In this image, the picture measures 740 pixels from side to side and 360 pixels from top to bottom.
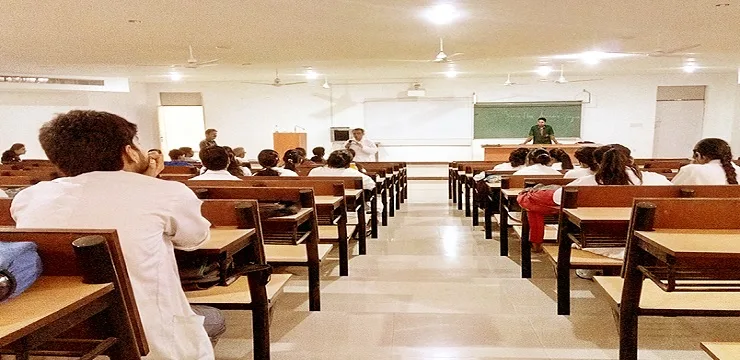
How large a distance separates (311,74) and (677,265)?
33.1 feet

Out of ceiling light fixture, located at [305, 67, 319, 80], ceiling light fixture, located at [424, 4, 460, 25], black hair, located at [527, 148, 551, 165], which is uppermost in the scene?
Result: ceiling light fixture, located at [424, 4, 460, 25]

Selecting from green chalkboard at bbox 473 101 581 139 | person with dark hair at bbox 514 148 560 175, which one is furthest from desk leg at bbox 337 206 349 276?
green chalkboard at bbox 473 101 581 139

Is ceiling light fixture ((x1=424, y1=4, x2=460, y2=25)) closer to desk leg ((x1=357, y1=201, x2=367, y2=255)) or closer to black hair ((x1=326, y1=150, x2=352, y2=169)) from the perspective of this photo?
black hair ((x1=326, y1=150, x2=352, y2=169))

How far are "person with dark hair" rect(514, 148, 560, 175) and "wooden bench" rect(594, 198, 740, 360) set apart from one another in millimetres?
2307

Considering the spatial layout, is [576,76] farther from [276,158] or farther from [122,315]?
[122,315]

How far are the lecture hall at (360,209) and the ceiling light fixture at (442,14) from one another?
0.05 metres

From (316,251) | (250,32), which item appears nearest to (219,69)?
(250,32)

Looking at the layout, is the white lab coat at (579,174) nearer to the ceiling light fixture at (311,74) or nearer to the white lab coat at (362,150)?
the white lab coat at (362,150)

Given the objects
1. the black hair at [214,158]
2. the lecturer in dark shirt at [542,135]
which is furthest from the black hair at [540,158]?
the lecturer in dark shirt at [542,135]

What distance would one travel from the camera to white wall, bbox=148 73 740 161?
464 inches

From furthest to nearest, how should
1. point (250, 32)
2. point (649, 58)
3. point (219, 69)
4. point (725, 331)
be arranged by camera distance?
point (219, 69), point (649, 58), point (250, 32), point (725, 331)

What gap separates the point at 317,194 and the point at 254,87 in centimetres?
992

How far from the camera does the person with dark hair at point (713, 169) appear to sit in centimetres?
319

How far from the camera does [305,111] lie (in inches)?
495
